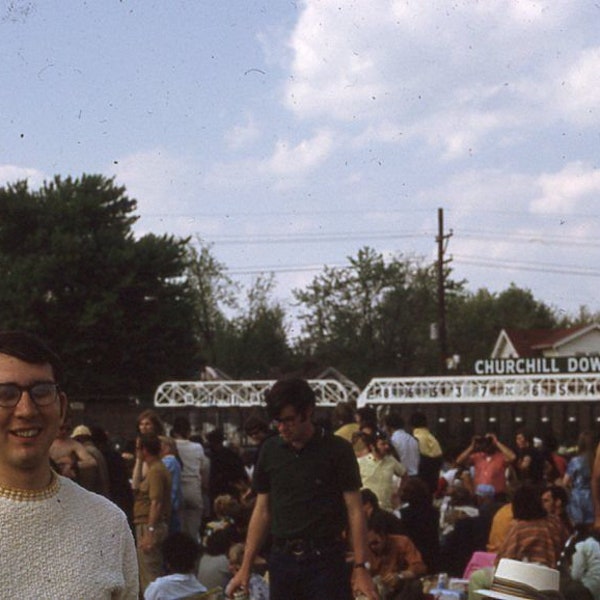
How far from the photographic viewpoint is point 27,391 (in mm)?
3129

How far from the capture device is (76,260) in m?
57.3

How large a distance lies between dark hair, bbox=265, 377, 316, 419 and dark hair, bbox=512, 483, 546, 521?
131 inches

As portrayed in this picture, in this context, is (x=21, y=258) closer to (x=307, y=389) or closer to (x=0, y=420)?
(x=307, y=389)

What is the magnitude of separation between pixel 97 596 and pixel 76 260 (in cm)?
5483

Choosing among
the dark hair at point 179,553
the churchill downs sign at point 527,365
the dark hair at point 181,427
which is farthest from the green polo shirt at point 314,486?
the churchill downs sign at point 527,365

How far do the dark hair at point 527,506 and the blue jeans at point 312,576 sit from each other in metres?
3.16

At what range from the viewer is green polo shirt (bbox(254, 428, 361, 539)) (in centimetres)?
744

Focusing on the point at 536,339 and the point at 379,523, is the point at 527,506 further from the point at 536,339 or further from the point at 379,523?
the point at 536,339

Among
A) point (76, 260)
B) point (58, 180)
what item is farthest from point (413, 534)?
point (58, 180)

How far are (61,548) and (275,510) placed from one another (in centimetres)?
451

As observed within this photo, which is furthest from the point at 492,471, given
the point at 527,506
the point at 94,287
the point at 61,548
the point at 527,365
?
the point at 527,365

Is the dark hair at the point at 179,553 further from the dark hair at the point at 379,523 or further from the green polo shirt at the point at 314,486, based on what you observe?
the green polo shirt at the point at 314,486

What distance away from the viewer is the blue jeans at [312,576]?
7.28m

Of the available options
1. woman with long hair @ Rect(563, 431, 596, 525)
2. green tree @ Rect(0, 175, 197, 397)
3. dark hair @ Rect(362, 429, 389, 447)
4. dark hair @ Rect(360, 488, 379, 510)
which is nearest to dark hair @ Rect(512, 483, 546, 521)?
dark hair @ Rect(360, 488, 379, 510)
